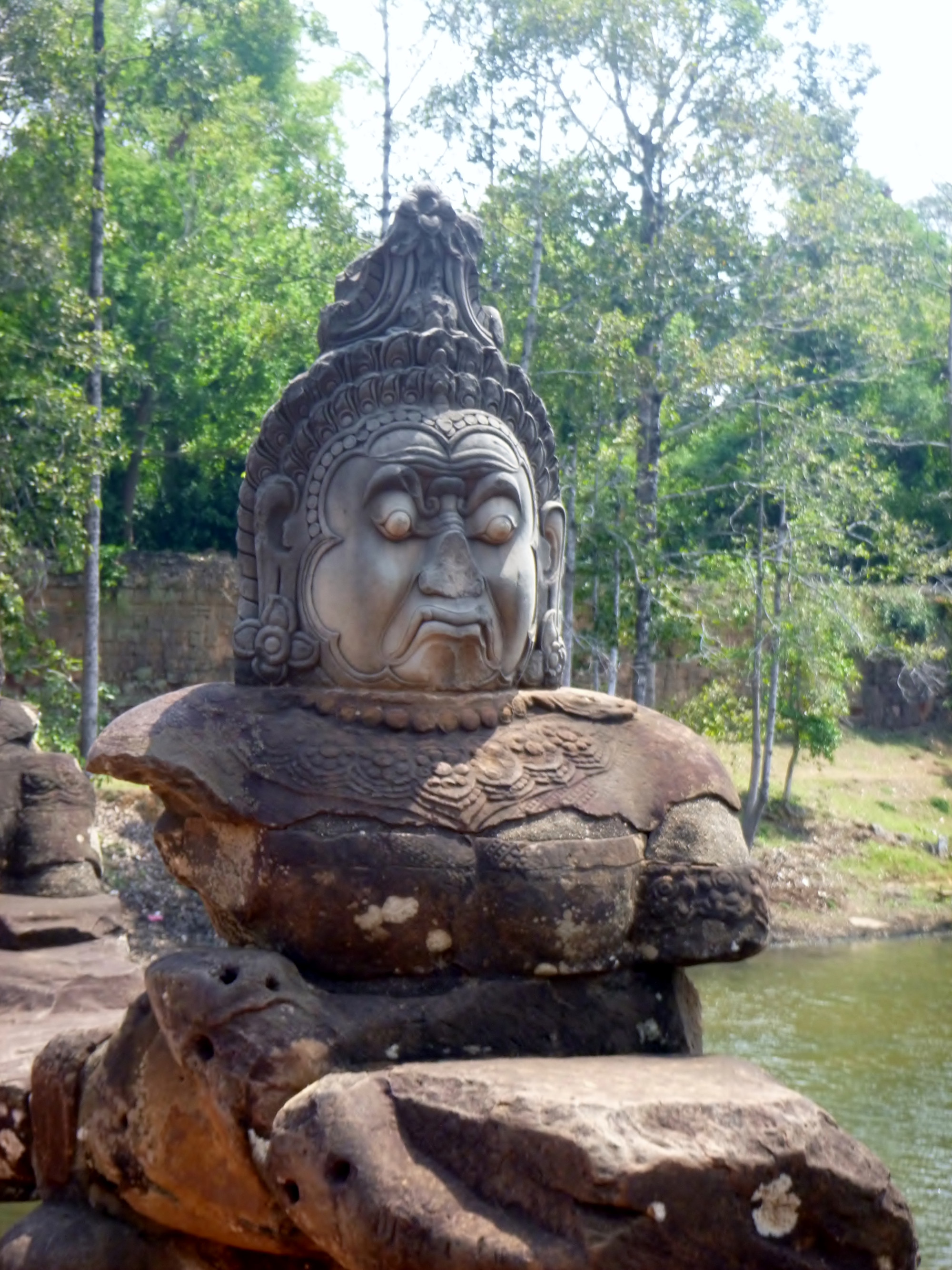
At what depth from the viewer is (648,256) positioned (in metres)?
12.7

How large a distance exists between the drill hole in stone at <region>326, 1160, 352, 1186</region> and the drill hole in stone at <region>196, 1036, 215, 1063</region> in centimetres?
44

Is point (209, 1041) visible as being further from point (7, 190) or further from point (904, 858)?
point (904, 858)

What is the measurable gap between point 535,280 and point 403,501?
901 cm

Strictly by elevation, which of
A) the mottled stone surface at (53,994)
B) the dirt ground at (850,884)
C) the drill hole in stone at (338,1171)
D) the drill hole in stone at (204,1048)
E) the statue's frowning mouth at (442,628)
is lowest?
the dirt ground at (850,884)

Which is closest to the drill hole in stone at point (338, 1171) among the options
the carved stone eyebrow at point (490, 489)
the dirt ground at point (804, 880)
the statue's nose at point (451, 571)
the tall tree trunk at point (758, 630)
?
the statue's nose at point (451, 571)

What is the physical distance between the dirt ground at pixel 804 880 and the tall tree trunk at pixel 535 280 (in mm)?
4953

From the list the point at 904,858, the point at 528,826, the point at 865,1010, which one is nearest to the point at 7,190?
the point at 865,1010

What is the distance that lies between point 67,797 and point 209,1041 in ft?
15.1

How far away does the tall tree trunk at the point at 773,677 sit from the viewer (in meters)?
13.5

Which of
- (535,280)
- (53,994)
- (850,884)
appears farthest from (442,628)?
(850,884)

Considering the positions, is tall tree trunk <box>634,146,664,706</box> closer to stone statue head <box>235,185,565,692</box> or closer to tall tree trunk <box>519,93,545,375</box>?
tall tree trunk <box>519,93,545,375</box>

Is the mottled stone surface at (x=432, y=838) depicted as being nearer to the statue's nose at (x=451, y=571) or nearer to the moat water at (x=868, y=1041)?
the statue's nose at (x=451, y=571)

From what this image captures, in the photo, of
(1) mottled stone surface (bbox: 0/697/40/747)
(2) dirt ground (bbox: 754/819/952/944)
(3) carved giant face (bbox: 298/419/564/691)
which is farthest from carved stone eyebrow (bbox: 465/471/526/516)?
(2) dirt ground (bbox: 754/819/952/944)

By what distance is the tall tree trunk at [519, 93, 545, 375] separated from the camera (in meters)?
12.1
